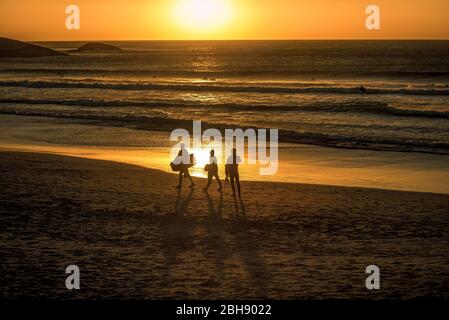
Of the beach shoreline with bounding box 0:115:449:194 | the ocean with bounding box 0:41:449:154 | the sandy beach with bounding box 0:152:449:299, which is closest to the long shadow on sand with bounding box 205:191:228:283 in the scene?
the sandy beach with bounding box 0:152:449:299

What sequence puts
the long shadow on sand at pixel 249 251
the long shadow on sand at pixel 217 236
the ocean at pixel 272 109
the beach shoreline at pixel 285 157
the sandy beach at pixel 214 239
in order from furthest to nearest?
the ocean at pixel 272 109 < the beach shoreline at pixel 285 157 < the long shadow on sand at pixel 217 236 < the long shadow on sand at pixel 249 251 < the sandy beach at pixel 214 239

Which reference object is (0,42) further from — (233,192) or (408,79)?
(233,192)

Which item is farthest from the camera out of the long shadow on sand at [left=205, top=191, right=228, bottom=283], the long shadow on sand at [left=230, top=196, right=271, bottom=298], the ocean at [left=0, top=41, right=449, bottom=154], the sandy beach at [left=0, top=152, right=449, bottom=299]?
the ocean at [left=0, top=41, right=449, bottom=154]

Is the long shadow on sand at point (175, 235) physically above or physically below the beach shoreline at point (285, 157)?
below

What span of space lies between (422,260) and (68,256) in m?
6.34

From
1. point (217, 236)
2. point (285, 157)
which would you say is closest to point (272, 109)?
point (285, 157)

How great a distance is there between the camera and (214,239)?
14.0 metres

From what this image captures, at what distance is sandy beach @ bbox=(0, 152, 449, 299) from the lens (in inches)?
442

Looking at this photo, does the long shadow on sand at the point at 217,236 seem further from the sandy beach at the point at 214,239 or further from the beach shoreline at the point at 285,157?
the beach shoreline at the point at 285,157

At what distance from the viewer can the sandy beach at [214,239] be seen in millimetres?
11219

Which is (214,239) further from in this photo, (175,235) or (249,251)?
(249,251)

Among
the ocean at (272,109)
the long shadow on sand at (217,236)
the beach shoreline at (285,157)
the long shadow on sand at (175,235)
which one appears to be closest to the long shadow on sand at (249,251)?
the long shadow on sand at (217,236)

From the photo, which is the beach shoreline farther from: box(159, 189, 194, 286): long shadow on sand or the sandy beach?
box(159, 189, 194, 286): long shadow on sand

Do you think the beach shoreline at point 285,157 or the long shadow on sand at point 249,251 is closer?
the long shadow on sand at point 249,251
